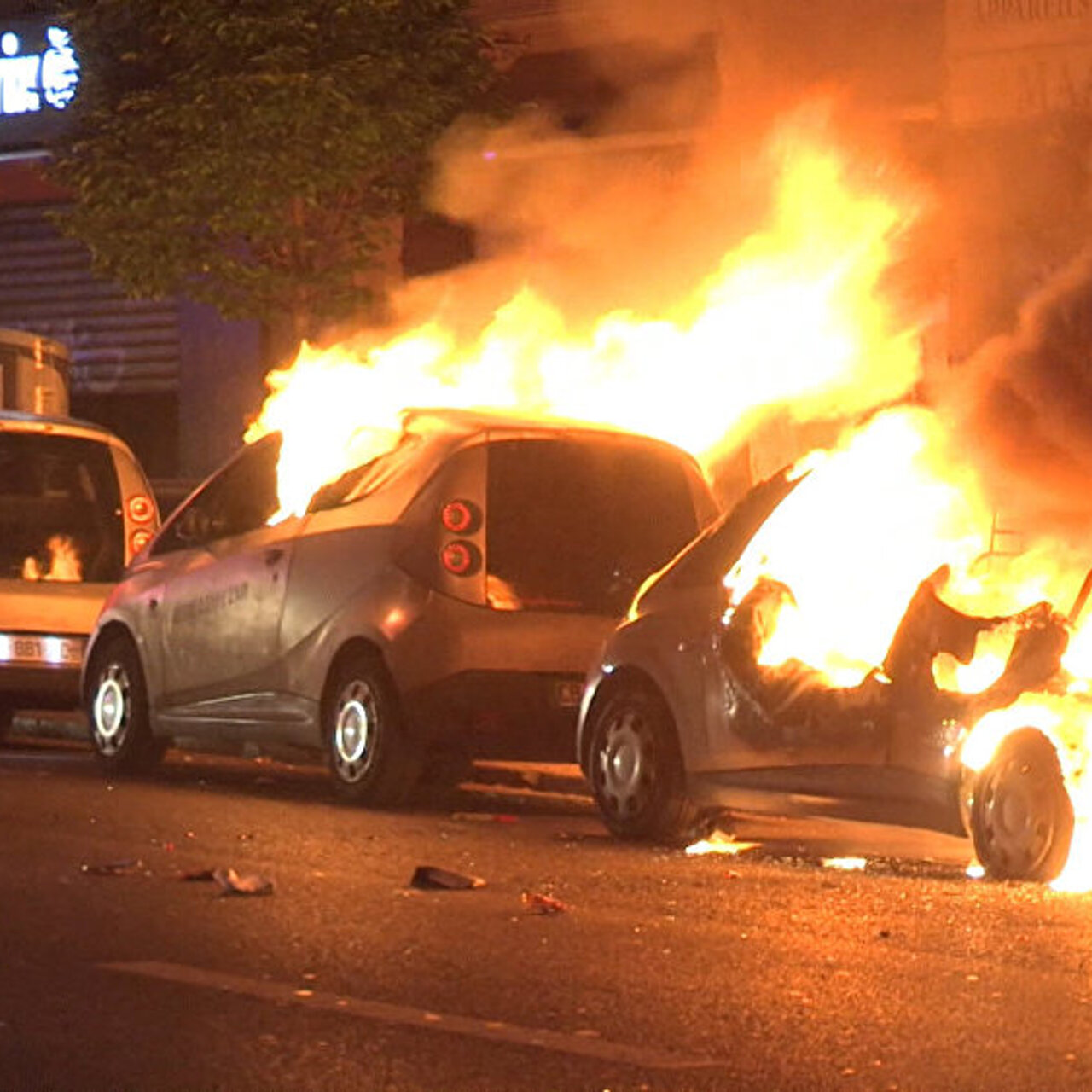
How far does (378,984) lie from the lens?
7.15 metres

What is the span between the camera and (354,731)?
40.1 ft

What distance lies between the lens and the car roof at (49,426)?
16.1 metres

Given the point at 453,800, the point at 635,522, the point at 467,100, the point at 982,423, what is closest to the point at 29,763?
the point at 453,800

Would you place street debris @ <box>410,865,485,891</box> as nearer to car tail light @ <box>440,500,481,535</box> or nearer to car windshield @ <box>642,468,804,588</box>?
car windshield @ <box>642,468,804,588</box>

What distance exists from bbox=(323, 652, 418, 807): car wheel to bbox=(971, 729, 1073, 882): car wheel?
10.2ft

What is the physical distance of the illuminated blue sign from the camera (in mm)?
26203

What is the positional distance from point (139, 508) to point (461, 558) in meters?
4.77

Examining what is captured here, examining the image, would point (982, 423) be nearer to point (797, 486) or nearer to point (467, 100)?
point (797, 486)

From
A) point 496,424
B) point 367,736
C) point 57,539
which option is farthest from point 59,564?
point 496,424

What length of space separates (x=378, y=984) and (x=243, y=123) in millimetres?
11854

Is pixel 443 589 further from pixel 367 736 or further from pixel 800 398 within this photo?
pixel 800 398

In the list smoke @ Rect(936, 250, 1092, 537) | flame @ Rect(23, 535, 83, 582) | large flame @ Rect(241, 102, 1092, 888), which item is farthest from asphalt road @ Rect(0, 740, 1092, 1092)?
flame @ Rect(23, 535, 83, 582)

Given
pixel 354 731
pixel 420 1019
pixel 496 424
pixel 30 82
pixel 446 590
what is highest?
pixel 30 82

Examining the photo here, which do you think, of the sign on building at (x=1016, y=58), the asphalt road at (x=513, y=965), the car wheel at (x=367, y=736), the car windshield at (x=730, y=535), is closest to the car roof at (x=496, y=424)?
the car wheel at (x=367, y=736)
